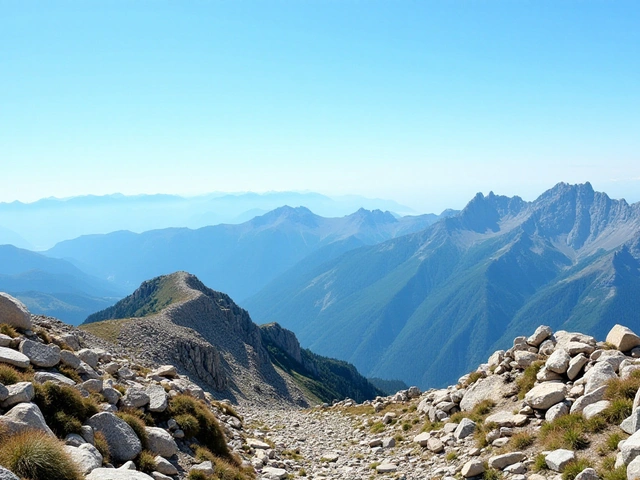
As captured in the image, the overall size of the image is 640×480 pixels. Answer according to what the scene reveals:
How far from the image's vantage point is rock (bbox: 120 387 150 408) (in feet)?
54.5

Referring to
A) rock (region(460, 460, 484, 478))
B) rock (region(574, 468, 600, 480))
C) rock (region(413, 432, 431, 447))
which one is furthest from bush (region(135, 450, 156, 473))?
rock (region(413, 432, 431, 447))

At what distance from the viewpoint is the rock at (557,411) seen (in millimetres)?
16125

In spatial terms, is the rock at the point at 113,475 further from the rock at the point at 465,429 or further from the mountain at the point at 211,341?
the mountain at the point at 211,341

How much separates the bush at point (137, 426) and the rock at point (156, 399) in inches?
86.0

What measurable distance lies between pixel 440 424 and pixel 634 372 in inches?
381

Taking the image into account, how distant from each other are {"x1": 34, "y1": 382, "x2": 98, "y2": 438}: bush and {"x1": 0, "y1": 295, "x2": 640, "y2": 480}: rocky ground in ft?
0.10

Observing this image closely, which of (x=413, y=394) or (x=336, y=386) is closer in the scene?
(x=413, y=394)

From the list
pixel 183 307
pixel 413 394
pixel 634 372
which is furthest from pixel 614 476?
pixel 183 307

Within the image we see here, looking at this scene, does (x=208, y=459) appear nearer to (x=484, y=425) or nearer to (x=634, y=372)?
(x=484, y=425)

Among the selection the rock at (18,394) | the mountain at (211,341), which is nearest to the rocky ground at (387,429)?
the rock at (18,394)

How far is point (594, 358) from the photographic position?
736 inches

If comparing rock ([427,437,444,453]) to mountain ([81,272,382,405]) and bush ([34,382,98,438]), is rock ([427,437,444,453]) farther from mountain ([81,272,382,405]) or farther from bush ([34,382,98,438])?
mountain ([81,272,382,405])

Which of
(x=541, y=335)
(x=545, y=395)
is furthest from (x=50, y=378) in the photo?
(x=541, y=335)

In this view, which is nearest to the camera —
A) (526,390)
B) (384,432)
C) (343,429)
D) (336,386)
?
(526,390)
